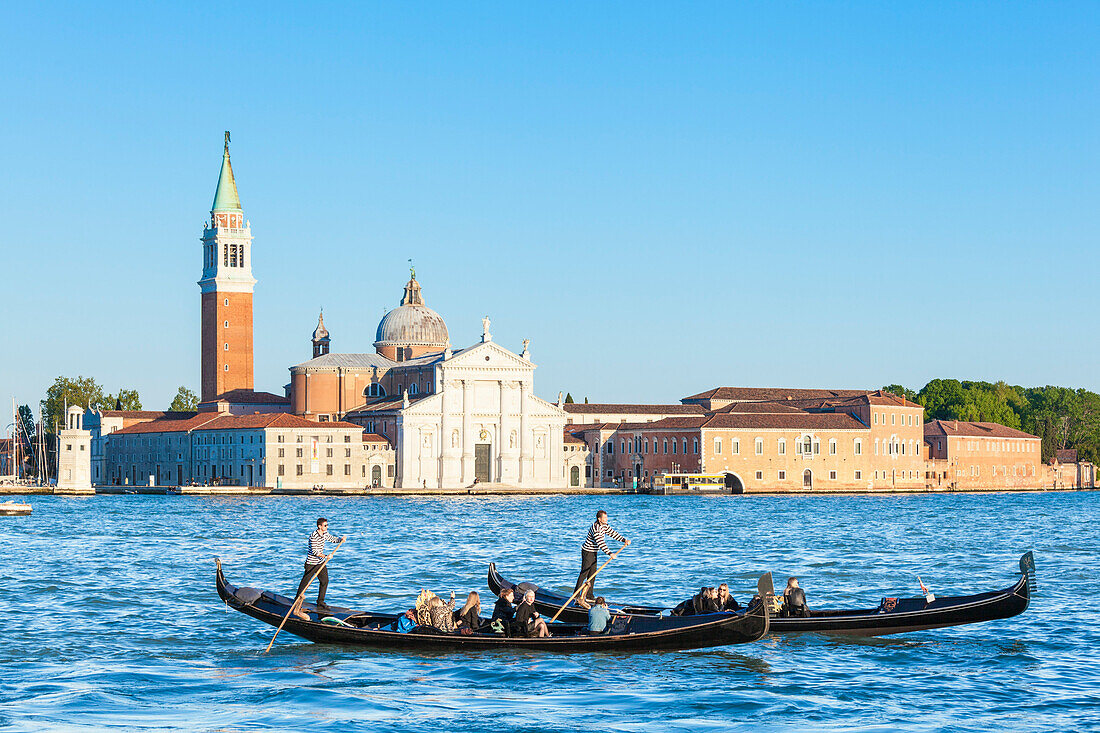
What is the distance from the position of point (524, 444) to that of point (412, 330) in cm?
1454

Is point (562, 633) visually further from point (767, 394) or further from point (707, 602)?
point (767, 394)

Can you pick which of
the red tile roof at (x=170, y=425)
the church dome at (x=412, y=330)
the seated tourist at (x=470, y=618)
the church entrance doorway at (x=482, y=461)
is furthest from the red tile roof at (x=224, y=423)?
the seated tourist at (x=470, y=618)

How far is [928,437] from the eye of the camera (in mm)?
91688

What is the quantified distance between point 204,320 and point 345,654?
7323 cm

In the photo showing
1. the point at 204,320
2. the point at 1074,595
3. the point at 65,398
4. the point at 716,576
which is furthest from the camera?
the point at 65,398

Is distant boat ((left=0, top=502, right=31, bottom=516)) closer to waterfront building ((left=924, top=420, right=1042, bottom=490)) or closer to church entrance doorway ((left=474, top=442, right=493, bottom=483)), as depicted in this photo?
church entrance doorway ((left=474, top=442, right=493, bottom=483))

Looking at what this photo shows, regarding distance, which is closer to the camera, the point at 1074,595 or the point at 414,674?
the point at 414,674

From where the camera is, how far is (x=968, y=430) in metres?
94.6

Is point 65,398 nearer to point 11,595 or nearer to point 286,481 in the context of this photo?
point 286,481

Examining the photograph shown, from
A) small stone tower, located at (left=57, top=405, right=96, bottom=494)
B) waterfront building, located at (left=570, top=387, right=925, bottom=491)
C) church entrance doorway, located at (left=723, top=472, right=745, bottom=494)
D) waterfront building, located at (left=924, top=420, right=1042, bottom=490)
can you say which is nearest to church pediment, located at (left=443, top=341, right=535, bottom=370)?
waterfront building, located at (left=570, top=387, right=925, bottom=491)

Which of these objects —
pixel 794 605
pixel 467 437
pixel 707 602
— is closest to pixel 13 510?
pixel 467 437

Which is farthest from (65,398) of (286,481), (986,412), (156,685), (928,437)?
(156,685)

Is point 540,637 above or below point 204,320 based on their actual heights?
below

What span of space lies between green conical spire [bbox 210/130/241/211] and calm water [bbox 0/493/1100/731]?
5102 centimetres
